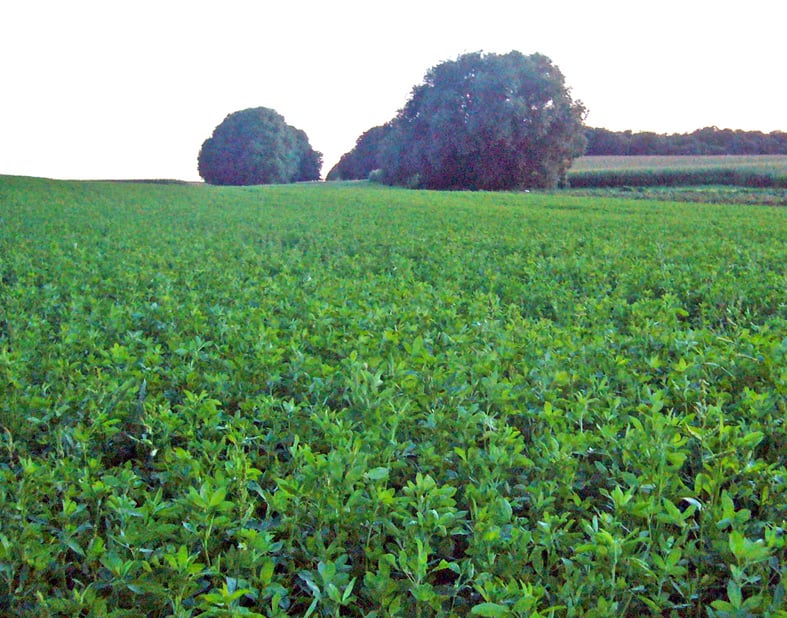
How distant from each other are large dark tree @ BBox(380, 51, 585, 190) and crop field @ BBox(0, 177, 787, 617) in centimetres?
4645

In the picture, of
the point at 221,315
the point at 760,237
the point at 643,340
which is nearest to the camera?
the point at 643,340

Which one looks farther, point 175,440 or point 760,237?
point 760,237

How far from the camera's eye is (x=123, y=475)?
8.61 feet

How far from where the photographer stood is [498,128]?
49.9 meters

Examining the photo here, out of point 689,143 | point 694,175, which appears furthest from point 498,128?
point 689,143

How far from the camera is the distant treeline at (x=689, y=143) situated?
255 ft

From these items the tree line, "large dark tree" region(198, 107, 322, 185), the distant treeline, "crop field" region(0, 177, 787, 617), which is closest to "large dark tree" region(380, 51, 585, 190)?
the tree line

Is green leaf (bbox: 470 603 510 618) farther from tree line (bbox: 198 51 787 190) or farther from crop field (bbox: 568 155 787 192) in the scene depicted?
crop field (bbox: 568 155 787 192)

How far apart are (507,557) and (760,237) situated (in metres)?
13.6

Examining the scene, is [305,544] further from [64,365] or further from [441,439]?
[64,365]

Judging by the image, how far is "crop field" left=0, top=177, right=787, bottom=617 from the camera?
218 cm

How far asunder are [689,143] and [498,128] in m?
40.9

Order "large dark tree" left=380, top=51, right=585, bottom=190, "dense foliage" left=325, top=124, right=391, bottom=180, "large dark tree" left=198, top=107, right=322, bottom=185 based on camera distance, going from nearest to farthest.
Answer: "large dark tree" left=380, top=51, right=585, bottom=190 < "large dark tree" left=198, top=107, right=322, bottom=185 < "dense foliage" left=325, top=124, right=391, bottom=180

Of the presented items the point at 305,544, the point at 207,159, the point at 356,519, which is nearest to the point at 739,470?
the point at 356,519
